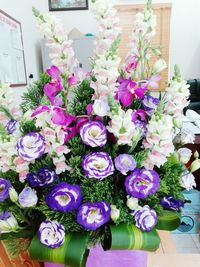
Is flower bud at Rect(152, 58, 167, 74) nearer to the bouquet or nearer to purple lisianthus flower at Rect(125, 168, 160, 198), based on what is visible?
the bouquet

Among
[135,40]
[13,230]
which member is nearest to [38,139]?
[13,230]

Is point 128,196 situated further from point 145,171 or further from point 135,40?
point 135,40

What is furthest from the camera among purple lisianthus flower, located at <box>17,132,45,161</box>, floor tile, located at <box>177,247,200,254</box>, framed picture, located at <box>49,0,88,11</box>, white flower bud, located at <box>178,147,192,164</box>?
framed picture, located at <box>49,0,88,11</box>

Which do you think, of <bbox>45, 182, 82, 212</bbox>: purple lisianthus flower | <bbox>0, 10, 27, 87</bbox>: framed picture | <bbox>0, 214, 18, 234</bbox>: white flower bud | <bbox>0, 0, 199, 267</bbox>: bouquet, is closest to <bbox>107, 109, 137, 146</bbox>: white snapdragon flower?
<bbox>0, 0, 199, 267</bbox>: bouquet

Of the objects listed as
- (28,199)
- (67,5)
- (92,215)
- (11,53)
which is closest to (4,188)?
(28,199)

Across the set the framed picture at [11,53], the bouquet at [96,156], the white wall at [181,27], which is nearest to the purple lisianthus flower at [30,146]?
the bouquet at [96,156]

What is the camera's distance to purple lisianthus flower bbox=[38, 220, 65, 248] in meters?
0.40

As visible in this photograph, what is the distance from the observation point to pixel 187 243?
2.00 meters

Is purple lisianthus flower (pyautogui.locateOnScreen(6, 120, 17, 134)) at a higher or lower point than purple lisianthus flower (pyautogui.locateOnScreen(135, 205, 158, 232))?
higher

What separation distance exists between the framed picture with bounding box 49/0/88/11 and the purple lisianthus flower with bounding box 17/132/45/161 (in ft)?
11.1

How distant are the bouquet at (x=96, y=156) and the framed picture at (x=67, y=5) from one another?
10.6 feet

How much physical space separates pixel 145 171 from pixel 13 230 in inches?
9.4

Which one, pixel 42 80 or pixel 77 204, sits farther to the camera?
pixel 42 80

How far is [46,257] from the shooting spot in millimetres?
406
